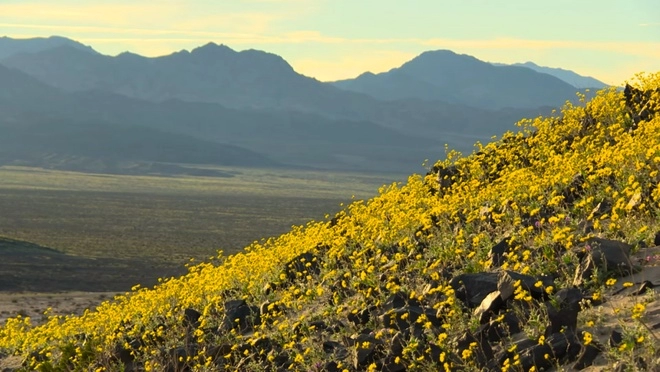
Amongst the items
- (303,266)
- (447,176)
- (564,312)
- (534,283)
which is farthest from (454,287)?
(447,176)

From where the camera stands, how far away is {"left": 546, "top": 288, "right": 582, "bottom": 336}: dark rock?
750cm

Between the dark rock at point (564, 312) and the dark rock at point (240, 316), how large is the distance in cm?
417

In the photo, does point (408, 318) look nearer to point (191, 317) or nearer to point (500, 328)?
point (500, 328)

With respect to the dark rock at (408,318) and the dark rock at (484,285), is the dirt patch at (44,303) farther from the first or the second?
the dark rock at (484,285)

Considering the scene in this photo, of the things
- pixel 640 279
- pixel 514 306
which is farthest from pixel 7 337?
pixel 640 279

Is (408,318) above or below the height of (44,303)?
above

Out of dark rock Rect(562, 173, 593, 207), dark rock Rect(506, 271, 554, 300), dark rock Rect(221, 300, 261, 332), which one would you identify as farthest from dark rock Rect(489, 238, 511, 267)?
dark rock Rect(221, 300, 261, 332)

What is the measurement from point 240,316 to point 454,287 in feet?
10.2

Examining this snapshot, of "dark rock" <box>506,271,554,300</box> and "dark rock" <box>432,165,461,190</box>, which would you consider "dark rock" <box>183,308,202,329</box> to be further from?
"dark rock" <box>432,165,461,190</box>

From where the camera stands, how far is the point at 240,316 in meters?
11.1

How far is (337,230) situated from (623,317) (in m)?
6.63

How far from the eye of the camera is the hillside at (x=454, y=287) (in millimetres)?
7699

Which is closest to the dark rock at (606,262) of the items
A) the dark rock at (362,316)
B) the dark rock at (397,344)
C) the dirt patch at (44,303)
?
the dark rock at (397,344)

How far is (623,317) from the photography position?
743 centimetres
